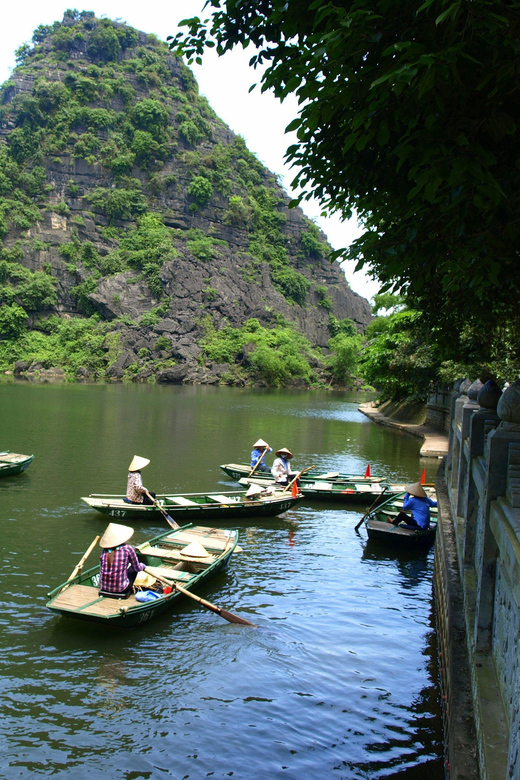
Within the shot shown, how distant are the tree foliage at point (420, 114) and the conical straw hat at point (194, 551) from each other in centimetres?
688

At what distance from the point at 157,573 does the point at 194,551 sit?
120cm

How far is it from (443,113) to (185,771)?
6.49 meters

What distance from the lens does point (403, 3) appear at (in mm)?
4879

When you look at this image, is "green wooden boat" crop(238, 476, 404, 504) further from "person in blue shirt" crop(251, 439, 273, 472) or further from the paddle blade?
the paddle blade

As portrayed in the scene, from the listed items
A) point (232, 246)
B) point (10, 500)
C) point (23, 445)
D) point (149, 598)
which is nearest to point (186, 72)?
point (232, 246)

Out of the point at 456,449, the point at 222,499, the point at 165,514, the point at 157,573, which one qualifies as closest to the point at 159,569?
the point at 157,573

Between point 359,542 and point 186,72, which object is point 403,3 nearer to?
point 359,542

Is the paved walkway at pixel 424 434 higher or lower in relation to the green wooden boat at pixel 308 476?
higher

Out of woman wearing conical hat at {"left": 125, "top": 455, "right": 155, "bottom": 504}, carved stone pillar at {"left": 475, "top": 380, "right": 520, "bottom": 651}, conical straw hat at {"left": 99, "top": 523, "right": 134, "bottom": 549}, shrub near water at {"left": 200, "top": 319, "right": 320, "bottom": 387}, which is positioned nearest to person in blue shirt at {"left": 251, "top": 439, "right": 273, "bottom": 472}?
woman wearing conical hat at {"left": 125, "top": 455, "right": 155, "bottom": 504}

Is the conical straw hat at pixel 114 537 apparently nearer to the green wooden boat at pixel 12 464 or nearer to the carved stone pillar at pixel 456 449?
the carved stone pillar at pixel 456 449

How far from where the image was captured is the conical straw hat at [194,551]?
11.5m

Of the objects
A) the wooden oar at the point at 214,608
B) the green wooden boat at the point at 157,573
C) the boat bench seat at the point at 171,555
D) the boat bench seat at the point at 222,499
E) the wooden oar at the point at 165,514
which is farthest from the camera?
the boat bench seat at the point at 222,499

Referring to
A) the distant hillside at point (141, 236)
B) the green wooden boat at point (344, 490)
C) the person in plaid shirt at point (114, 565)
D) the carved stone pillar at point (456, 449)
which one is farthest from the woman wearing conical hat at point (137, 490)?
the distant hillside at point (141, 236)

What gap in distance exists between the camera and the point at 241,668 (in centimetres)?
862
